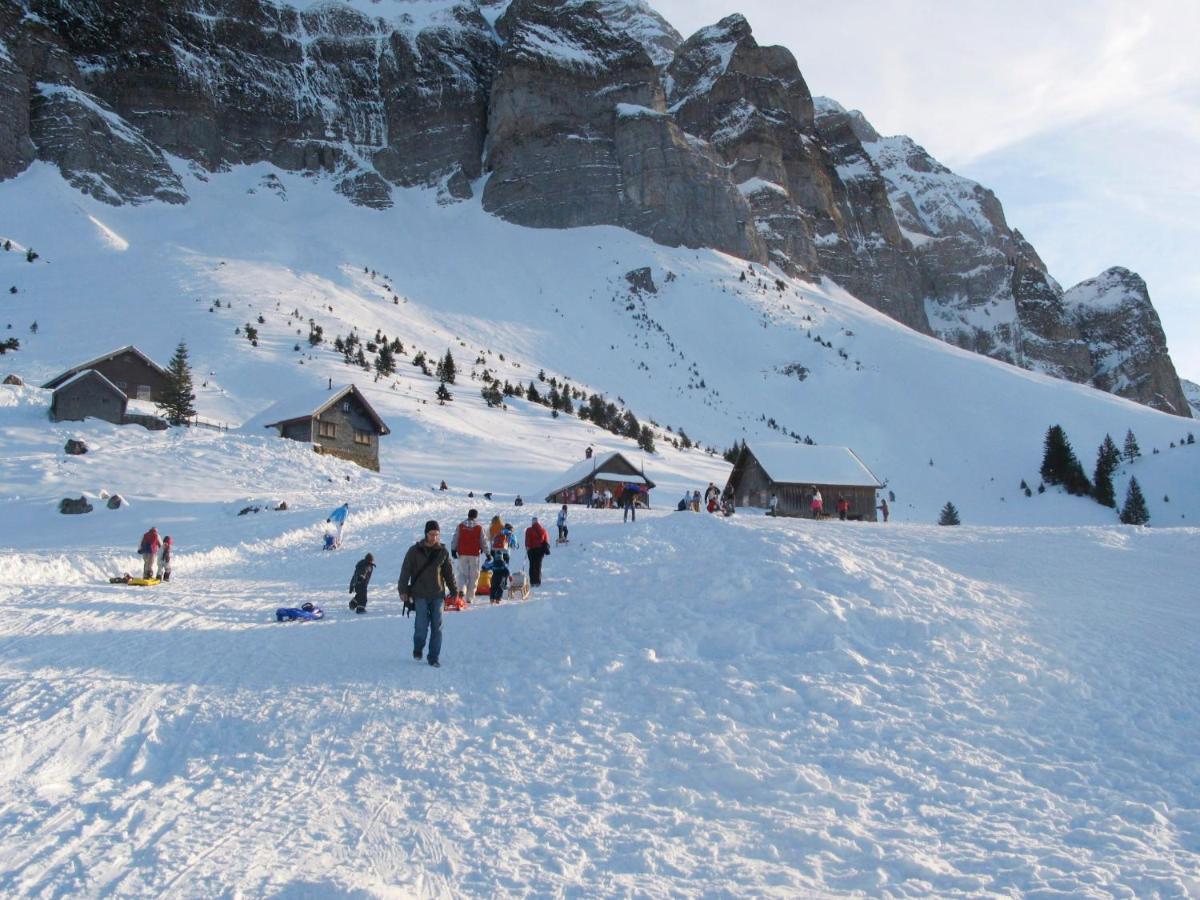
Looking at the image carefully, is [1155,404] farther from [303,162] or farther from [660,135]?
[303,162]

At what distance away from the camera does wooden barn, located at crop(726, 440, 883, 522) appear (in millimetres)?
42844

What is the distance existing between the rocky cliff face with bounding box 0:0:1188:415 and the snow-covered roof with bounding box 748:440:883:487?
97.7 metres

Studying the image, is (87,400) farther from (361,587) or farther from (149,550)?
(361,587)

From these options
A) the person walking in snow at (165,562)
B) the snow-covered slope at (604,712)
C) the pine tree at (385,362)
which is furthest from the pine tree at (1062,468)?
the person walking in snow at (165,562)

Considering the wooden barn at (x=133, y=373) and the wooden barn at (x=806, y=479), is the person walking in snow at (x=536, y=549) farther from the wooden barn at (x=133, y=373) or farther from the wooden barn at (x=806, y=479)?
the wooden barn at (x=133, y=373)

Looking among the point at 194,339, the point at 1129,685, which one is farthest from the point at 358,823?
the point at 194,339

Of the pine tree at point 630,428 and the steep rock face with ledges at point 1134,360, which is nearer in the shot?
the pine tree at point 630,428

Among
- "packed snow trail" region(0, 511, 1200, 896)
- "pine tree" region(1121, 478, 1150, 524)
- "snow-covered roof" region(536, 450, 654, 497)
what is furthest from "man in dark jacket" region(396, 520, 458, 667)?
"pine tree" region(1121, 478, 1150, 524)

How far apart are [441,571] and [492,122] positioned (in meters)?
153

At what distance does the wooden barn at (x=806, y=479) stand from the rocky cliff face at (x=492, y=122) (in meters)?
97.9

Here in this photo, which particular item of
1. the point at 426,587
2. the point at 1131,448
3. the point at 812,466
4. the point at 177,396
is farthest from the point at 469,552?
the point at 1131,448

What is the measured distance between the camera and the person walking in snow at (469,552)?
14539 mm

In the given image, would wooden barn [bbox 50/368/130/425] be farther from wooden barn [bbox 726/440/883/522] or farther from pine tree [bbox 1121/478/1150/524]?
pine tree [bbox 1121/478/1150/524]

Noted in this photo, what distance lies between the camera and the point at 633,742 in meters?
7.14
